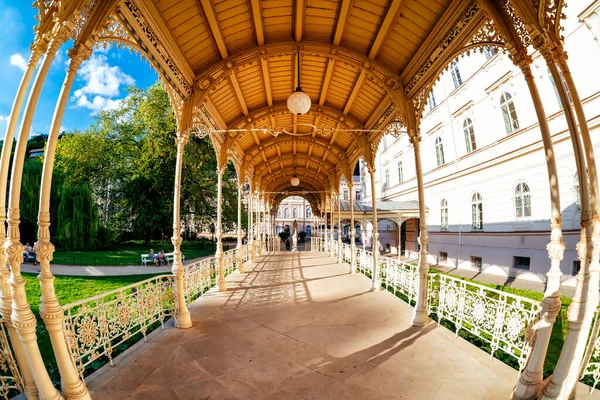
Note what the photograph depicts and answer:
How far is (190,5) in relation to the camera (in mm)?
4324

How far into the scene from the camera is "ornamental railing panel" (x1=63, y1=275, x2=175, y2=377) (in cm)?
358

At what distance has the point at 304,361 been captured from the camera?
163 inches

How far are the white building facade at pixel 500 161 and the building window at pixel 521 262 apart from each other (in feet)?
0.11

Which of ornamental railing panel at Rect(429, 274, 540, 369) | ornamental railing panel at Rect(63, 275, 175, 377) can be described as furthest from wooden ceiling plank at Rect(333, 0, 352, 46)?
ornamental railing panel at Rect(63, 275, 175, 377)

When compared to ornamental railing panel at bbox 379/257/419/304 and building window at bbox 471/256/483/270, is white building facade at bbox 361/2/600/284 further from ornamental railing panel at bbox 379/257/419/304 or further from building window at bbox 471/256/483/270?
ornamental railing panel at bbox 379/257/419/304

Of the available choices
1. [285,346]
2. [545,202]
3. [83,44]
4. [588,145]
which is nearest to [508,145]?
[545,202]

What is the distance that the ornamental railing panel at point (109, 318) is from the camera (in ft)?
11.8

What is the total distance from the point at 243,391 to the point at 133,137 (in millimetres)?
24990

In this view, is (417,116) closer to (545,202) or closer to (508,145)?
(545,202)

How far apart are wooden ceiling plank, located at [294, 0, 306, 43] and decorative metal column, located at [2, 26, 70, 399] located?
10.9ft

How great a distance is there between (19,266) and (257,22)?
4.67 m

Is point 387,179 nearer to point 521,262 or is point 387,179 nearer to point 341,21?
point 521,262

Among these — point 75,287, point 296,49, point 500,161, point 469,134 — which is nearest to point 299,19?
point 296,49

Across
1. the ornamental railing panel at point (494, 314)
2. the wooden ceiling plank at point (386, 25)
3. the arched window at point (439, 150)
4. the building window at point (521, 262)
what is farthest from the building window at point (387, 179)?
the wooden ceiling plank at point (386, 25)
